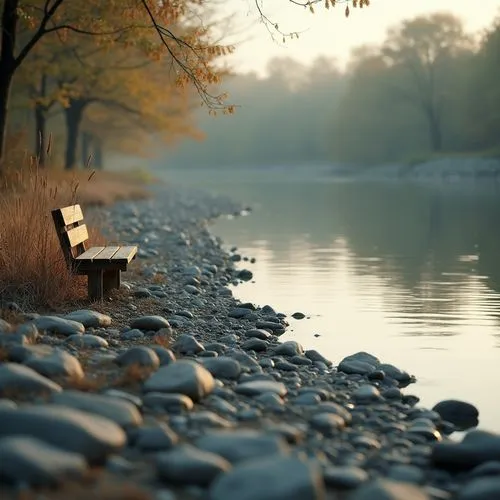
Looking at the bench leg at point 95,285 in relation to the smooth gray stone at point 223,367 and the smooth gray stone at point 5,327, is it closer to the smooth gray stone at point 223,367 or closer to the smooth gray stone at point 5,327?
the smooth gray stone at point 5,327

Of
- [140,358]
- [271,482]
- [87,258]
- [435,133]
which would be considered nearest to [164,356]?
[140,358]

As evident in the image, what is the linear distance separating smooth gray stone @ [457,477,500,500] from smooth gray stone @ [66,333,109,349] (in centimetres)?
304

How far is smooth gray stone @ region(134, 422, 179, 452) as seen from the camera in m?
4.09

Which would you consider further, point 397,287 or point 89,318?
point 397,287

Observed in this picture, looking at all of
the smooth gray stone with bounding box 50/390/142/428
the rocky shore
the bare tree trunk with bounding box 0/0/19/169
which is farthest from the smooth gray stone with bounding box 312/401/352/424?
the bare tree trunk with bounding box 0/0/19/169

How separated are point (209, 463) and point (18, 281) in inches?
168

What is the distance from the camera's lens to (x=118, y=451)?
3.99 metres

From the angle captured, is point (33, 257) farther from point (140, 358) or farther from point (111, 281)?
point (140, 358)

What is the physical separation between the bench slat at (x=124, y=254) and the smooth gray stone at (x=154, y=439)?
368 cm

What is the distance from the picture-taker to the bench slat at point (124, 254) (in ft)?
25.4

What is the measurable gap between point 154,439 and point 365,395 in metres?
1.95

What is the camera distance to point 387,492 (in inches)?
139

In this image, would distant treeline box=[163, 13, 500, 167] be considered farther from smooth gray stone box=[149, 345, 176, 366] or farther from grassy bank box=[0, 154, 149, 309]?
smooth gray stone box=[149, 345, 176, 366]

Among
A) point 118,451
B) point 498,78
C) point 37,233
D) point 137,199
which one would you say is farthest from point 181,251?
point 498,78
